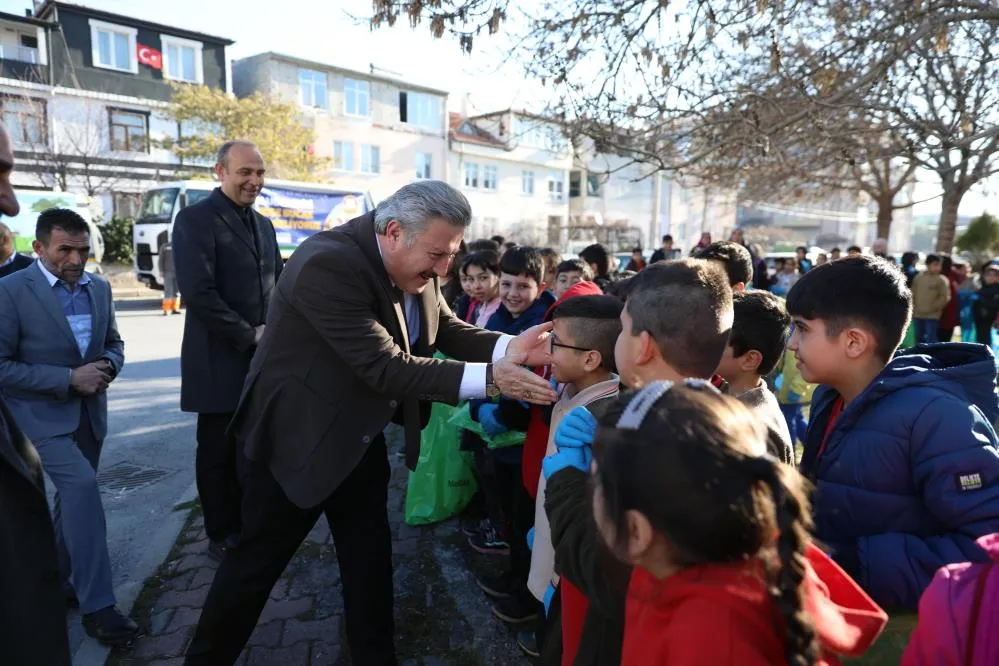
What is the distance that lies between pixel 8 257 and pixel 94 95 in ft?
88.4

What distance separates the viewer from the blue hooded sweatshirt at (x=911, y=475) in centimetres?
153

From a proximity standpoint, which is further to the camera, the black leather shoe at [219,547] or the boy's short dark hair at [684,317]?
the black leather shoe at [219,547]

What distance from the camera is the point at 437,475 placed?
4078 mm

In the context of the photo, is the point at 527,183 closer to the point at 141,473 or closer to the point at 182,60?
the point at 182,60

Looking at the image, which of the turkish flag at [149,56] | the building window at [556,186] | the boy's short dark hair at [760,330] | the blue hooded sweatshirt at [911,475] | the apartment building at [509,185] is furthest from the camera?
the building window at [556,186]

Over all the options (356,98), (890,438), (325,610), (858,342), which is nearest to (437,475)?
(325,610)

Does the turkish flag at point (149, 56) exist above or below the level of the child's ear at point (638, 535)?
above

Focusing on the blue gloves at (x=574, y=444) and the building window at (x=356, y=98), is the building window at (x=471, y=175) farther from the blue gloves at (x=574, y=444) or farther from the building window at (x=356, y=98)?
the blue gloves at (x=574, y=444)

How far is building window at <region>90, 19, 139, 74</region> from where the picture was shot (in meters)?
26.9

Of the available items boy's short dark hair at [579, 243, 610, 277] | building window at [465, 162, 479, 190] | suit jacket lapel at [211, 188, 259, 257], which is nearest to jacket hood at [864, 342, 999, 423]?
suit jacket lapel at [211, 188, 259, 257]

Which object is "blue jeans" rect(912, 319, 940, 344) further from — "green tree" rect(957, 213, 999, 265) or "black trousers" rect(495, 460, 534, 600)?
"green tree" rect(957, 213, 999, 265)

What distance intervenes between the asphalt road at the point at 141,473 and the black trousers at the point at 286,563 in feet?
2.47

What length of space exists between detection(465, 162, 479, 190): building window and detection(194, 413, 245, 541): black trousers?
32.7 meters

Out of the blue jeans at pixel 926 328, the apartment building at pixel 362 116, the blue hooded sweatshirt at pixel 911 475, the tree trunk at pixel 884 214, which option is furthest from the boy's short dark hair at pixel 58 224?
the apartment building at pixel 362 116
